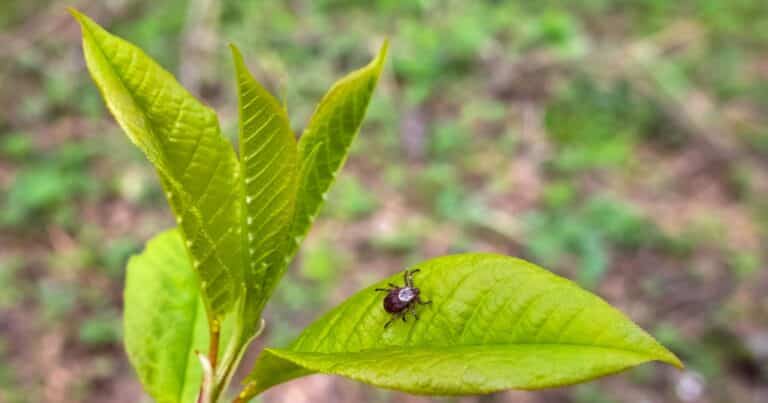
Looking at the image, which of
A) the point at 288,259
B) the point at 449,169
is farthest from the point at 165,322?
the point at 449,169

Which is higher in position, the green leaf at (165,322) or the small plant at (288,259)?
the small plant at (288,259)

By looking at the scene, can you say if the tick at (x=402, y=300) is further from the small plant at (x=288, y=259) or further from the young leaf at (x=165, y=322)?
the young leaf at (x=165, y=322)

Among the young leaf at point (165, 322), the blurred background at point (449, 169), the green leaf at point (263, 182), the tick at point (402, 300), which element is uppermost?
the green leaf at point (263, 182)

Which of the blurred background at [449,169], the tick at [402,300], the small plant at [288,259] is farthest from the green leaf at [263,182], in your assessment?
the blurred background at [449,169]

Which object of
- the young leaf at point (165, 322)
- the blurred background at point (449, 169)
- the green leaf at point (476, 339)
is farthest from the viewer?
the blurred background at point (449, 169)

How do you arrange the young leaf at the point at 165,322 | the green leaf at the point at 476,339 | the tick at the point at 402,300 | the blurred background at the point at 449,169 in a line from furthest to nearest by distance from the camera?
the blurred background at the point at 449,169, the young leaf at the point at 165,322, the tick at the point at 402,300, the green leaf at the point at 476,339

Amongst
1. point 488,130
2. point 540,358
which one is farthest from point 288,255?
point 488,130

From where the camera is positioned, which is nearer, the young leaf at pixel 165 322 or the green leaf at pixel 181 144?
the green leaf at pixel 181 144

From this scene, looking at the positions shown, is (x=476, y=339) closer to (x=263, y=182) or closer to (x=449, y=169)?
(x=263, y=182)
